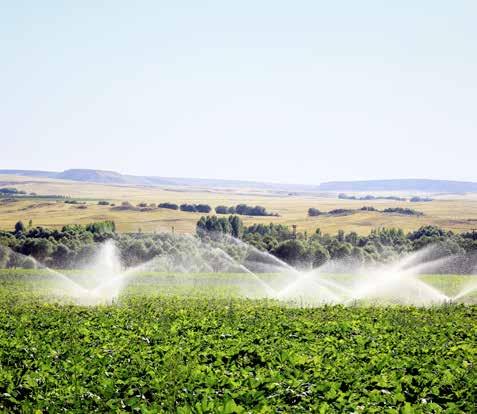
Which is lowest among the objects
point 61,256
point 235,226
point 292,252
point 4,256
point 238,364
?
point 61,256

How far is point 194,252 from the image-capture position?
8150 cm

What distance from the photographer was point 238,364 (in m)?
14.7

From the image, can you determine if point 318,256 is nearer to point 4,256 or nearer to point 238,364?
point 4,256

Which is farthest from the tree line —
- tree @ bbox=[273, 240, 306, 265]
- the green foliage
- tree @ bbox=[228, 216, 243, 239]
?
the green foliage

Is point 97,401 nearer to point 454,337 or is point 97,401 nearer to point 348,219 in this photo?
point 454,337

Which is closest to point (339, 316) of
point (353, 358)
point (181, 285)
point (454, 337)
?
point (454, 337)

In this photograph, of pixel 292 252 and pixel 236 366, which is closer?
pixel 236 366

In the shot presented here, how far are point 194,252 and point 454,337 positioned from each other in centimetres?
6290

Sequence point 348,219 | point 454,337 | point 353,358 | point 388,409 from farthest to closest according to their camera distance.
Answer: point 348,219, point 454,337, point 353,358, point 388,409

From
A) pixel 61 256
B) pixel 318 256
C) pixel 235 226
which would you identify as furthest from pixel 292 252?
pixel 235 226

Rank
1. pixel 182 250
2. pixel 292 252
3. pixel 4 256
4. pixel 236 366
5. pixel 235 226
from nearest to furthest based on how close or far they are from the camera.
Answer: pixel 236 366, pixel 4 256, pixel 182 250, pixel 292 252, pixel 235 226

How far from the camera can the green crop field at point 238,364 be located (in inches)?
426

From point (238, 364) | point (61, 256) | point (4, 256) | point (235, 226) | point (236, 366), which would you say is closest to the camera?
point (236, 366)

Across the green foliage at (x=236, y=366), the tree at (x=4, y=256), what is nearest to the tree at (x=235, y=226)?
the tree at (x=4, y=256)
